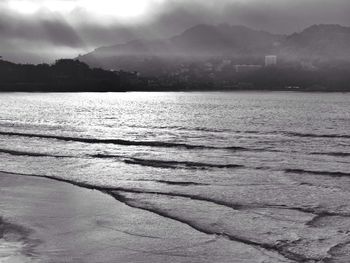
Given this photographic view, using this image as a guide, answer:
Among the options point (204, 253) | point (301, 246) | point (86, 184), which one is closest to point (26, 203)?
point (86, 184)

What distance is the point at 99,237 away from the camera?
11242 millimetres

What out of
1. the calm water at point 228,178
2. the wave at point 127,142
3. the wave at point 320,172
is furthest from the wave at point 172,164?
the wave at point 127,142

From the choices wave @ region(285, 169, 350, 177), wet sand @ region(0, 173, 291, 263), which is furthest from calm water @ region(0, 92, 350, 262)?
wet sand @ region(0, 173, 291, 263)

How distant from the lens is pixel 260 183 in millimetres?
19312

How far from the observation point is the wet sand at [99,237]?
9719 millimetres

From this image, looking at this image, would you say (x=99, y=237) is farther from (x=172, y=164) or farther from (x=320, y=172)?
(x=320, y=172)

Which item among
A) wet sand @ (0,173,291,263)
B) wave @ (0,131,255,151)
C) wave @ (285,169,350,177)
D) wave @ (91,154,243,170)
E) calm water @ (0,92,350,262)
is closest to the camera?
wet sand @ (0,173,291,263)

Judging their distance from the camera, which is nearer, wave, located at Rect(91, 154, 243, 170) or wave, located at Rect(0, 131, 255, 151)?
wave, located at Rect(91, 154, 243, 170)

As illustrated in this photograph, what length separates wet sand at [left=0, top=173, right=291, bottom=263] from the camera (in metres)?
9.72

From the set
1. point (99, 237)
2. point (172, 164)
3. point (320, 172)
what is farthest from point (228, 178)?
point (99, 237)

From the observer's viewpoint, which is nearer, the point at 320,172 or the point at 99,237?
the point at 99,237

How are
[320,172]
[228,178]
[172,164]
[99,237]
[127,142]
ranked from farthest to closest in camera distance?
[127,142]
[172,164]
[320,172]
[228,178]
[99,237]

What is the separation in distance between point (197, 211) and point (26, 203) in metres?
5.92

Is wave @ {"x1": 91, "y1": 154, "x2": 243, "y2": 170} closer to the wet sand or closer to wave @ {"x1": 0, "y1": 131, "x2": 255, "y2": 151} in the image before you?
wave @ {"x1": 0, "y1": 131, "x2": 255, "y2": 151}
